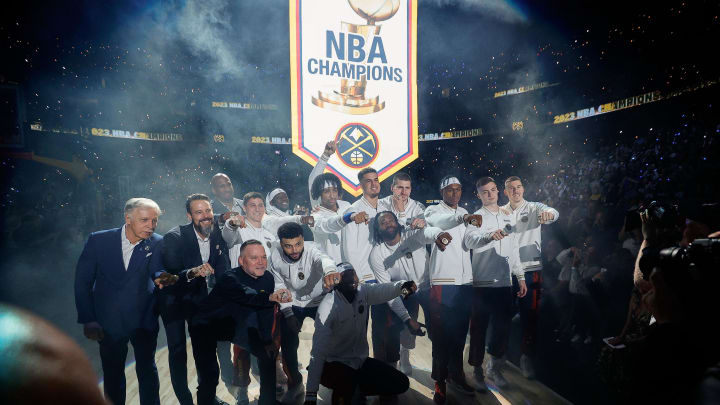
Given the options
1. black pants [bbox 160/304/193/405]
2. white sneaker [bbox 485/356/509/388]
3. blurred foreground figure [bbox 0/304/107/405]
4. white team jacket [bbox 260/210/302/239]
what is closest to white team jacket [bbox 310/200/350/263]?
white team jacket [bbox 260/210/302/239]

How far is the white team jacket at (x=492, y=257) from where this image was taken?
10.6ft

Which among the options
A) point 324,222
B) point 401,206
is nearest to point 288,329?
point 324,222

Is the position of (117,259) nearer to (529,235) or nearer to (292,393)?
(292,393)

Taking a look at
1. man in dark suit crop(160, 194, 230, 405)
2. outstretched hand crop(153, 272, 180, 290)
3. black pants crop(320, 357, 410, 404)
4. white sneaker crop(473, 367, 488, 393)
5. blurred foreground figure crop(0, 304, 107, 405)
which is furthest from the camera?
white sneaker crop(473, 367, 488, 393)

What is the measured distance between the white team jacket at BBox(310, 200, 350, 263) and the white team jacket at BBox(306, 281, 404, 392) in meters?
0.83

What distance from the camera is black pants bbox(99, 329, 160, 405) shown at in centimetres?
245

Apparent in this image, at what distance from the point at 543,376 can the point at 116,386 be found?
131 inches

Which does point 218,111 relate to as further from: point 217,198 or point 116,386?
point 116,386

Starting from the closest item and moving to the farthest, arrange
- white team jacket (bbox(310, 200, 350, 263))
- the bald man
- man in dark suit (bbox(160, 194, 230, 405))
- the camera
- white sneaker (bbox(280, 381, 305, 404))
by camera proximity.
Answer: the camera, man in dark suit (bbox(160, 194, 230, 405)), white sneaker (bbox(280, 381, 305, 404)), white team jacket (bbox(310, 200, 350, 263)), the bald man

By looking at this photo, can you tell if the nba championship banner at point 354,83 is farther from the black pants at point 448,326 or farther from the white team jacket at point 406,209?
the black pants at point 448,326

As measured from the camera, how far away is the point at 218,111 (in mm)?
14867

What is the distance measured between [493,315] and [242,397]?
88.3 inches

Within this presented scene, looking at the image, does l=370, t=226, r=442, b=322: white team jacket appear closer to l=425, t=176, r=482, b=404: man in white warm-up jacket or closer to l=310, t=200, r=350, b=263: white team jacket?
l=425, t=176, r=482, b=404: man in white warm-up jacket

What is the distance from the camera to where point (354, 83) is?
11.2 ft
